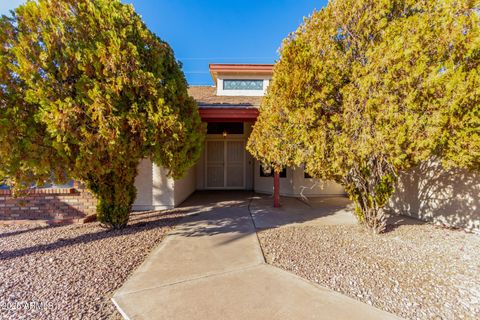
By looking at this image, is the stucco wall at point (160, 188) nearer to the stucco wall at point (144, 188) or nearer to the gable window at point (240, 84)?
the stucco wall at point (144, 188)

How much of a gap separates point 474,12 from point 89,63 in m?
5.71

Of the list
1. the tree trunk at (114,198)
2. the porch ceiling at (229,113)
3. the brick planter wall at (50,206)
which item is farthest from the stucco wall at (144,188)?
the porch ceiling at (229,113)

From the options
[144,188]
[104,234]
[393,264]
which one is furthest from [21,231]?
[393,264]

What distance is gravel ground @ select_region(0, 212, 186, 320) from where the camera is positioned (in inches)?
89.7

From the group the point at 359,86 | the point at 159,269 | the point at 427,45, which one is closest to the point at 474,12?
the point at 427,45

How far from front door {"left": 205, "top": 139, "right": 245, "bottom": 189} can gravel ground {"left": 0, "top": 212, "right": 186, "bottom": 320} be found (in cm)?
510

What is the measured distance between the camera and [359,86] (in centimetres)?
350

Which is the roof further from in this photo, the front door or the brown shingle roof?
the front door

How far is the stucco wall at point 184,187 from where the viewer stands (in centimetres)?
688

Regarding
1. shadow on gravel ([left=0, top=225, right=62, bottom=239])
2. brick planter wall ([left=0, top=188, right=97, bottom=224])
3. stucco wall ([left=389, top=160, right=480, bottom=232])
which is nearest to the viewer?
shadow on gravel ([left=0, top=225, right=62, bottom=239])

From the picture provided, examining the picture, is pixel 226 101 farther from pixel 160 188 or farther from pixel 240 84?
pixel 160 188

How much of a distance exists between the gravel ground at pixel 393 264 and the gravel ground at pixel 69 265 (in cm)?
212

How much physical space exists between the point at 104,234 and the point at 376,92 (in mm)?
5428

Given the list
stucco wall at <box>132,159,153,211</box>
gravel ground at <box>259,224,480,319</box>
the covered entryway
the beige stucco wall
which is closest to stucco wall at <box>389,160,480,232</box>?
gravel ground at <box>259,224,480,319</box>
